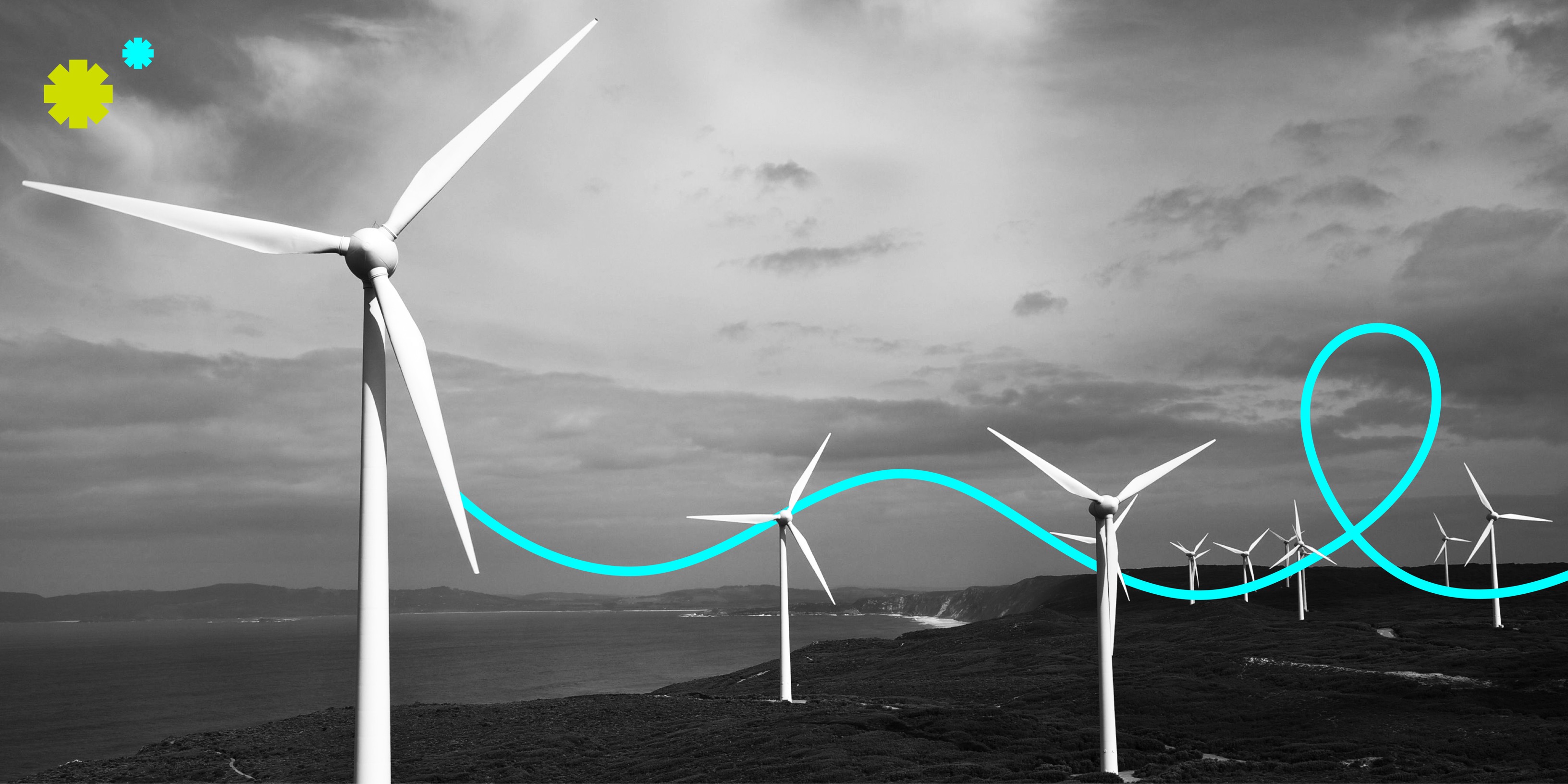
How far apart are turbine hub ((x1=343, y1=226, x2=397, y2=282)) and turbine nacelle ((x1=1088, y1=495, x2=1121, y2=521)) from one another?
26.6m

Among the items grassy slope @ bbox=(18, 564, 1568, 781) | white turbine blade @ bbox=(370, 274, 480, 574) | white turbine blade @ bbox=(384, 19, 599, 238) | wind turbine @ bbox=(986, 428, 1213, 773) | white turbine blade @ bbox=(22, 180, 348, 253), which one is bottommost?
grassy slope @ bbox=(18, 564, 1568, 781)

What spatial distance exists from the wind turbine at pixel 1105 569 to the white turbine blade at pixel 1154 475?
0.04 metres

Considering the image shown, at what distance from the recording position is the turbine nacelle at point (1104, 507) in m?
37.6

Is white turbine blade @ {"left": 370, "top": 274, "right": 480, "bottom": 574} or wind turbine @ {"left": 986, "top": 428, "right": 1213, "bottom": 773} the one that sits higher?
white turbine blade @ {"left": 370, "top": 274, "right": 480, "bottom": 574}

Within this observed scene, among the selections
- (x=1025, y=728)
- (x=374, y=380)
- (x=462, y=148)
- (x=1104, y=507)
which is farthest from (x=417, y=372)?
(x=1025, y=728)

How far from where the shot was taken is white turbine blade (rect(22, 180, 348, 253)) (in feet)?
68.0

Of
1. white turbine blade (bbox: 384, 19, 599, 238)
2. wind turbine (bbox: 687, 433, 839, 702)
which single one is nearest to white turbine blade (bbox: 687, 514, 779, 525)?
wind turbine (bbox: 687, 433, 839, 702)

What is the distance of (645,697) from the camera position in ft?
263

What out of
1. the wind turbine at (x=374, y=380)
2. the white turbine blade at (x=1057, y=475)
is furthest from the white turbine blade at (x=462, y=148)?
the white turbine blade at (x=1057, y=475)

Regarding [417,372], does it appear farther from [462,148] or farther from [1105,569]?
[1105,569]

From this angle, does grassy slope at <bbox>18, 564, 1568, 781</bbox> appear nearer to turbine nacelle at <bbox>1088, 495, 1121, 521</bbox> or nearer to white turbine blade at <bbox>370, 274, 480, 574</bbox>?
turbine nacelle at <bbox>1088, 495, 1121, 521</bbox>

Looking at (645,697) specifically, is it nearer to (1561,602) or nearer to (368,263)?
(368,263)

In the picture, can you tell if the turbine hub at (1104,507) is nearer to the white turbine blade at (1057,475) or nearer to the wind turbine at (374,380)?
the white turbine blade at (1057,475)

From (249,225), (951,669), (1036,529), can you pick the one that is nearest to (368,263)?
(249,225)
